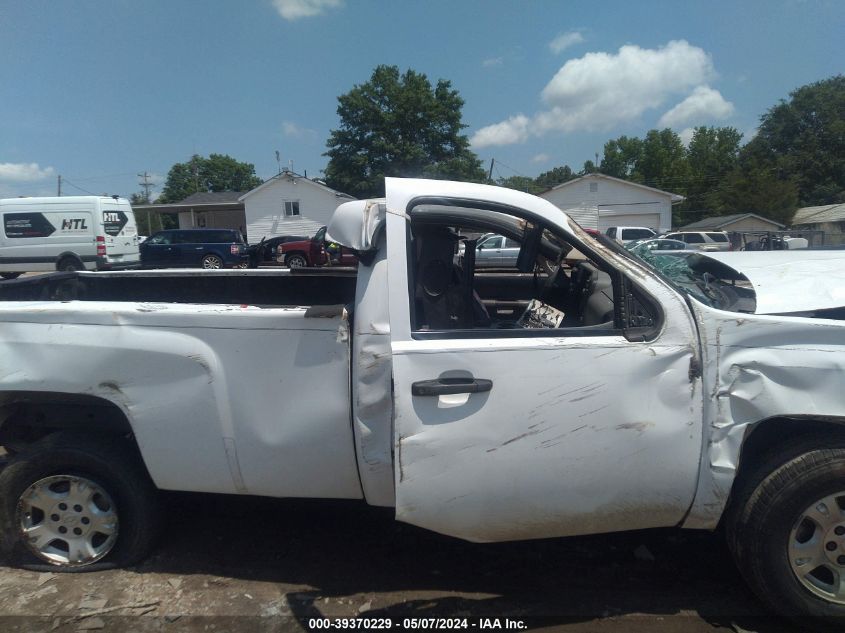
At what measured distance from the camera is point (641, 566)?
130 inches

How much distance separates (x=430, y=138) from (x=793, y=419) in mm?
47401

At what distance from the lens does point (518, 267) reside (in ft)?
12.2

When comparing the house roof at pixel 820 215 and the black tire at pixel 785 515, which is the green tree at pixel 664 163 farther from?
the black tire at pixel 785 515

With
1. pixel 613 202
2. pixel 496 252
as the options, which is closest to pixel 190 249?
pixel 496 252

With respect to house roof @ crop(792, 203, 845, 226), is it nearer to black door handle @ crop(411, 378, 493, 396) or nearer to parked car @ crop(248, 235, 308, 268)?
parked car @ crop(248, 235, 308, 268)

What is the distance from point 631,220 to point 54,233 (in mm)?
36272

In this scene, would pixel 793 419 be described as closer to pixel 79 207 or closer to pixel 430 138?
pixel 79 207

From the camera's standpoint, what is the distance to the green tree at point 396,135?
4700 cm

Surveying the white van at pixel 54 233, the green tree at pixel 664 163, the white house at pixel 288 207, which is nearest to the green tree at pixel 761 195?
the green tree at pixel 664 163

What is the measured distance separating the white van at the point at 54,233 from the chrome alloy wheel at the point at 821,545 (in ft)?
69.7

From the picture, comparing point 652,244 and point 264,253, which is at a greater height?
point 264,253

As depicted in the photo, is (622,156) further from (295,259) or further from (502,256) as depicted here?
(502,256)

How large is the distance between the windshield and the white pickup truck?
28 mm

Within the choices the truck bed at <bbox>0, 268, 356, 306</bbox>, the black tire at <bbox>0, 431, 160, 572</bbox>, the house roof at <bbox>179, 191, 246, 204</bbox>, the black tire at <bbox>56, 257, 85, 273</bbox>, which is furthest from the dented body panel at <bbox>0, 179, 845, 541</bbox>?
the house roof at <bbox>179, 191, 246, 204</bbox>
